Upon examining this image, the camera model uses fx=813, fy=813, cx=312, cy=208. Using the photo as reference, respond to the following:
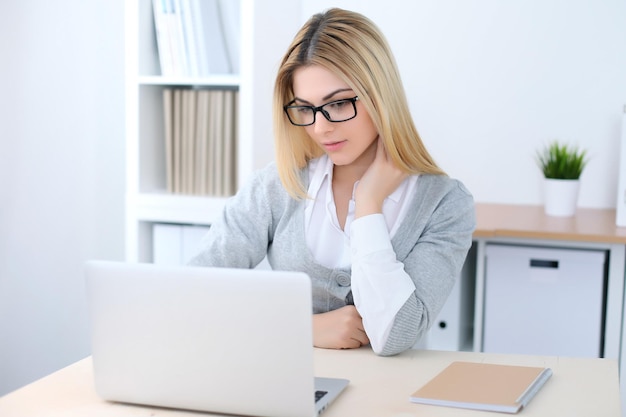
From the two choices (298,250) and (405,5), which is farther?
(405,5)

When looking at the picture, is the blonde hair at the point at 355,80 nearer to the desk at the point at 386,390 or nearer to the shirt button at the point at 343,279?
the shirt button at the point at 343,279

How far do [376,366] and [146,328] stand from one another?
457 millimetres

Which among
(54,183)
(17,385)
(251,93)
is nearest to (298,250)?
(251,93)

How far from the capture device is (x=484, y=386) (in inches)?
48.7

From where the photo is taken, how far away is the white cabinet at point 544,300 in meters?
2.30

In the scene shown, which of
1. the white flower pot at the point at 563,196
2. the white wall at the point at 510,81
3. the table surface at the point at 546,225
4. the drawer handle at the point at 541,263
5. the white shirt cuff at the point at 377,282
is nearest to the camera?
the white shirt cuff at the point at 377,282

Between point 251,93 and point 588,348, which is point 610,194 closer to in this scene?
point 588,348

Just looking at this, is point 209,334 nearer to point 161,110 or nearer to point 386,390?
point 386,390

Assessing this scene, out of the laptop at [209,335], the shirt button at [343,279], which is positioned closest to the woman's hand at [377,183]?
the shirt button at [343,279]

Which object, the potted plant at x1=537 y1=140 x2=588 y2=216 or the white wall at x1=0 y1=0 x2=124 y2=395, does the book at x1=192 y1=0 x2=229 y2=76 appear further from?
the potted plant at x1=537 y1=140 x2=588 y2=216

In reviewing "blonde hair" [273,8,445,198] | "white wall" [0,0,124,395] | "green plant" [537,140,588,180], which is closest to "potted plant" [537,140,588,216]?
"green plant" [537,140,588,180]

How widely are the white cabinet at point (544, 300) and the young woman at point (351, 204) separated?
0.75m

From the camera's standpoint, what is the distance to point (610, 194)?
8.98 feet

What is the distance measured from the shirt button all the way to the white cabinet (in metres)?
0.87
